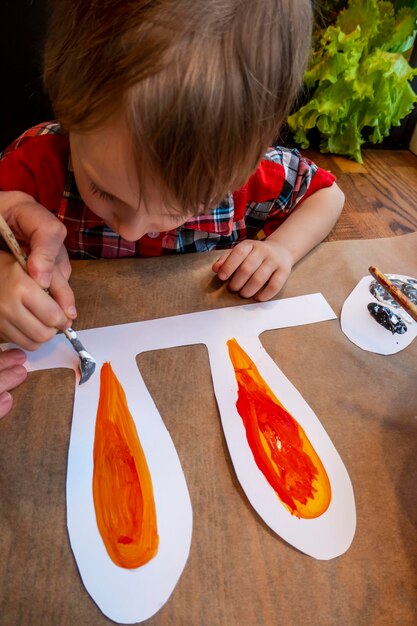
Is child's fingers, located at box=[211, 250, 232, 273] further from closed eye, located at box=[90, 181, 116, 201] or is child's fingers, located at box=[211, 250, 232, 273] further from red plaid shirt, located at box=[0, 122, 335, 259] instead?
closed eye, located at box=[90, 181, 116, 201]

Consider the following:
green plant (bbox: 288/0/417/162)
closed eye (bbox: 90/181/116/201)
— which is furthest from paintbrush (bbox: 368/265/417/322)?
green plant (bbox: 288/0/417/162)

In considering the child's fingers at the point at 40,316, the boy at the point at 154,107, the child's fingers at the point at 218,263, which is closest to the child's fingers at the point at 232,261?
the child's fingers at the point at 218,263

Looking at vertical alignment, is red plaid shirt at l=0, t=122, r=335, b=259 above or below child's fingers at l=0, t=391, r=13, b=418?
above

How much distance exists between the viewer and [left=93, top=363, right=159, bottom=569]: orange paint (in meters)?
0.37

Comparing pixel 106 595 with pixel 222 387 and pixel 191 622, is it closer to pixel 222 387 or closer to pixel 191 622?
pixel 191 622

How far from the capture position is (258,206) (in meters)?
0.69

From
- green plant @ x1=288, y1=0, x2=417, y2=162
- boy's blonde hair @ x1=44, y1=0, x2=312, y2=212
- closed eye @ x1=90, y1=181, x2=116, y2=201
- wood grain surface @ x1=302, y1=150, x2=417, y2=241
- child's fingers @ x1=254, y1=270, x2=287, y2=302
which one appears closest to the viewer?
boy's blonde hair @ x1=44, y1=0, x2=312, y2=212

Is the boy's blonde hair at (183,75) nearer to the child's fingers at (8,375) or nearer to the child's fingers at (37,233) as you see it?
the child's fingers at (37,233)

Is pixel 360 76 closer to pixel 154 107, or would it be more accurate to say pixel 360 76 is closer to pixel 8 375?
pixel 154 107

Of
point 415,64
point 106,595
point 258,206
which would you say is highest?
point 415,64

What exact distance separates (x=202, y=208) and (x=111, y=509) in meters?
0.29

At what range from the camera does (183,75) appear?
0.33m

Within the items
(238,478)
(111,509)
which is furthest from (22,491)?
(238,478)

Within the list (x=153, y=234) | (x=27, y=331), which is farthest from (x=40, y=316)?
(x=153, y=234)
